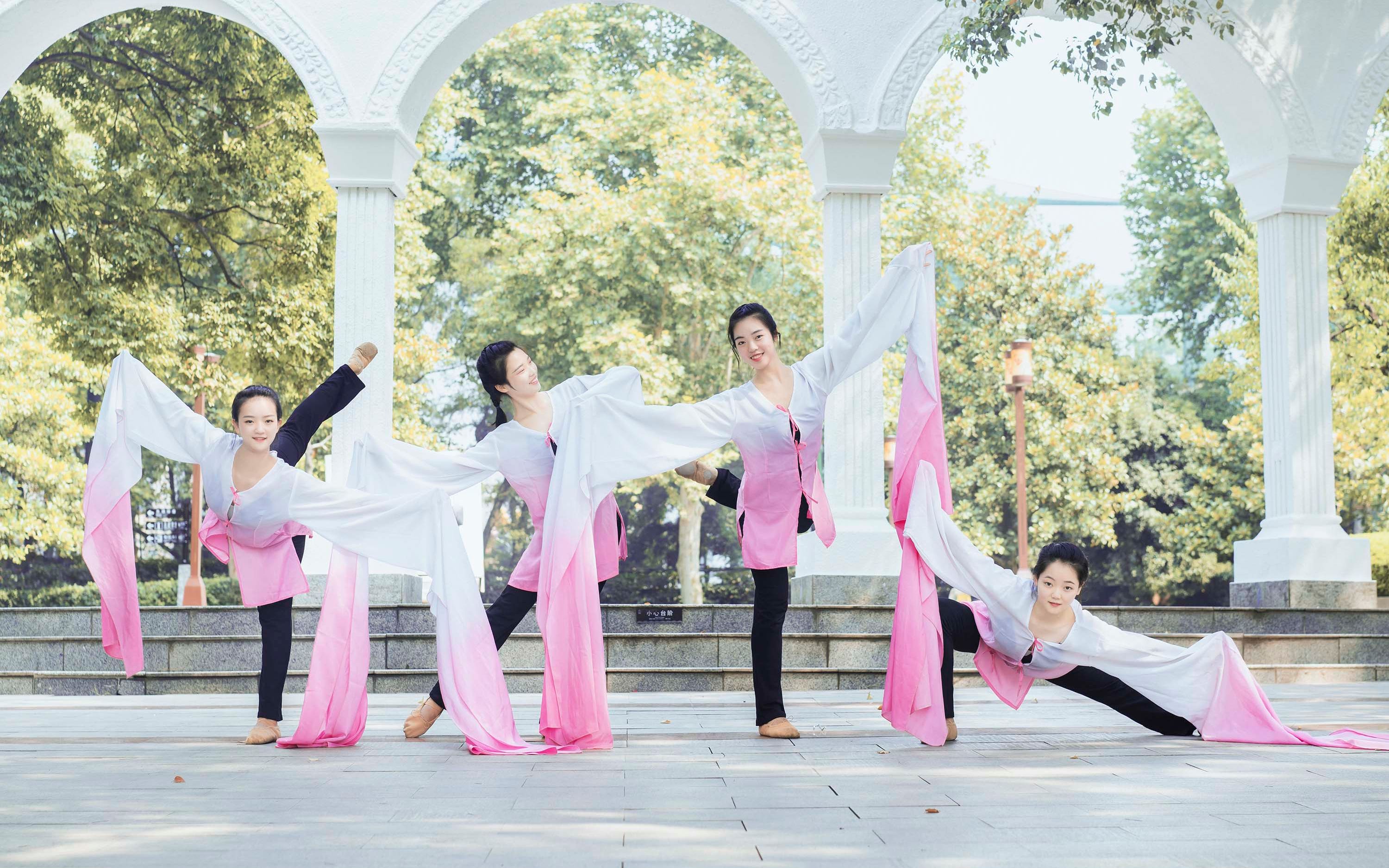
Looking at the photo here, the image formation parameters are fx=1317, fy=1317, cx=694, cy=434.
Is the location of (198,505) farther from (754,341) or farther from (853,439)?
(754,341)

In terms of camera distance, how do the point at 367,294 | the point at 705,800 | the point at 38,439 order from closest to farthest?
1. the point at 705,800
2. the point at 367,294
3. the point at 38,439

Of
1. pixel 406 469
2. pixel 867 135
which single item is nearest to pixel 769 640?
pixel 406 469

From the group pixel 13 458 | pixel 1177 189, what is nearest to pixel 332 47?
pixel 13 458

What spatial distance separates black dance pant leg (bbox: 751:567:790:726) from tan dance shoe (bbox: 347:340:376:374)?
77.5 inches

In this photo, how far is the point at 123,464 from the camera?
607 cm

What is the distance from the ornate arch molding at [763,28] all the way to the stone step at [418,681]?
187 inches

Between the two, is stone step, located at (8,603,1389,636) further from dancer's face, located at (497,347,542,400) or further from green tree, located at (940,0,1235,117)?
green tree, located at (940,0,1235,117)

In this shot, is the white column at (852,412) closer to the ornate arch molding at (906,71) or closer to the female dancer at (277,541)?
the ornate arch molding at (906,71)

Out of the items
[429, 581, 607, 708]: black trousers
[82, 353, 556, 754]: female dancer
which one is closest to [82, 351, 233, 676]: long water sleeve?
[82, 353, 556, 754]: female dancer

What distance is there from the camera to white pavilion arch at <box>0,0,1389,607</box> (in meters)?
10.8

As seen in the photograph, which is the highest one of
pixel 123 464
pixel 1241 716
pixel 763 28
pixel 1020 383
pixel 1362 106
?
pixel 763 28

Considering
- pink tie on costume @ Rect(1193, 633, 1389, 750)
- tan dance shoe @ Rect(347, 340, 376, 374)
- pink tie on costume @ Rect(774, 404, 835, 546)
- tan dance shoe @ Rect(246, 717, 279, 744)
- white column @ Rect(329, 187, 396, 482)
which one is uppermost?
white column @ Rect(329, 187, 396, 482)

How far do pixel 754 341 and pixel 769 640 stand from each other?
52.6 inches

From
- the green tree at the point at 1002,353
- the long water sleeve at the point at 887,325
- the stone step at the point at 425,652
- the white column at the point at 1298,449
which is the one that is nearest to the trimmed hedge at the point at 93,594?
the green tree at the point at 1002,353
